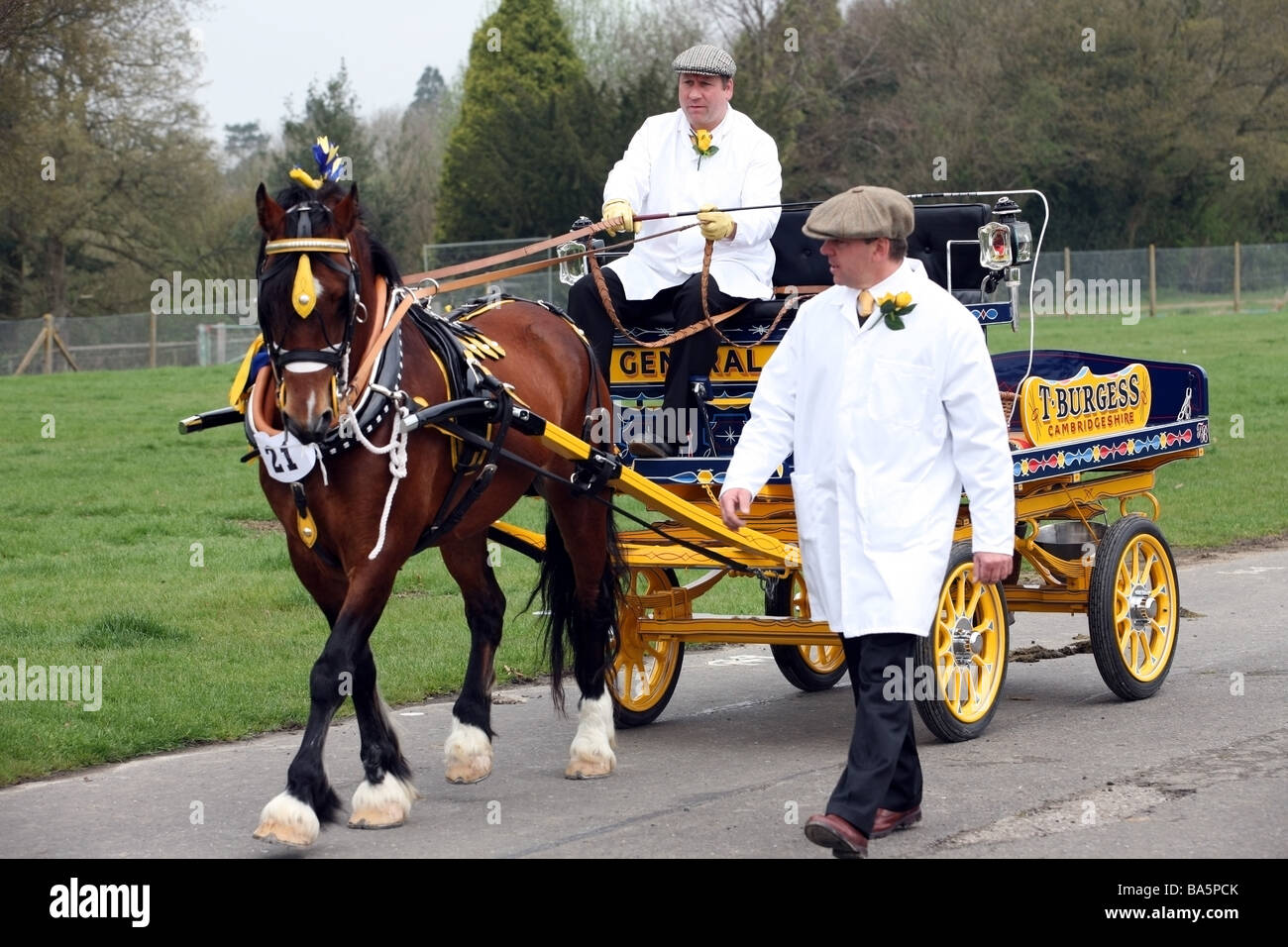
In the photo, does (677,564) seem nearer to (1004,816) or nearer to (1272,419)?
(1004,816)

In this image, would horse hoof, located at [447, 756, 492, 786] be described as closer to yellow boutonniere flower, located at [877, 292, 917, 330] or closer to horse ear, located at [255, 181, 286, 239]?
horse ear, located at [255, 181, 286, 239]

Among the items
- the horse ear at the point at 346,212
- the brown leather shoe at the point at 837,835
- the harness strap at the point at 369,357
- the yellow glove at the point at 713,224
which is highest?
the yellow glove at the point at 713,224

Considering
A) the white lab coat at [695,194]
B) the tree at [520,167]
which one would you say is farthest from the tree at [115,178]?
the white lab coat at [695,194]

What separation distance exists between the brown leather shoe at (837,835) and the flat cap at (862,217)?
5.47 ft

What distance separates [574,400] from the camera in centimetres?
682

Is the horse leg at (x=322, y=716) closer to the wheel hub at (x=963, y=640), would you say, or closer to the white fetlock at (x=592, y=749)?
the white fetlock at (x=592, y=749)

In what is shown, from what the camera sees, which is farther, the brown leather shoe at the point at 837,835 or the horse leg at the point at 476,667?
the horse leg at the point at 476,667

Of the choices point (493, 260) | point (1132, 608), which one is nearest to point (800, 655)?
point (1132, 608)

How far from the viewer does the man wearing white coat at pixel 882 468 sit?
15.9ft

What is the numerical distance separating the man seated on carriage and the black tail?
0.61 meters

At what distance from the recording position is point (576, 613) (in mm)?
6754

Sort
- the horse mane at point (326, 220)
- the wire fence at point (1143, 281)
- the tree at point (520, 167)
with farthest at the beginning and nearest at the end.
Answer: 1. the tree at point (520, 167)
2. the wire fence at point (1143, 281)
3. the horse mane at point (326, 220)

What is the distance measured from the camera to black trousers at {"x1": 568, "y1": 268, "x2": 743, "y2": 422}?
23.9 feet

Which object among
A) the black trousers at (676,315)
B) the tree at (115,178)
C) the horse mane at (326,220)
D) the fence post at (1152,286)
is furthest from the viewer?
the fence post at (1152,286)
